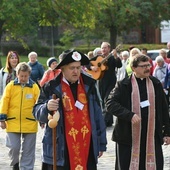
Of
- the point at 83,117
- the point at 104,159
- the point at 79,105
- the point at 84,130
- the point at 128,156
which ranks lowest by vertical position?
the point at 104,159

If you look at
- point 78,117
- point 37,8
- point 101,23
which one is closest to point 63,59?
point 78,117

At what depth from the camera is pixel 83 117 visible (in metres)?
6.78

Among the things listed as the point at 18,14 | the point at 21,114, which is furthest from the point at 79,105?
the point at 18,14

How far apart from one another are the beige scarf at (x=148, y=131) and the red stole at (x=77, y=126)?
98 centimetres

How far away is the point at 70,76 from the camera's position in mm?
6730

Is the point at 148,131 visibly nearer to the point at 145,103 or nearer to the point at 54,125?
the point at 145,103

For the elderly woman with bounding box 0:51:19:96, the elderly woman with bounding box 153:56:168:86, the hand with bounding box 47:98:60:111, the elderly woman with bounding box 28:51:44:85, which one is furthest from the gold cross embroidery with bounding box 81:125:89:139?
the elderly woman with bounding box 153:56:168:86

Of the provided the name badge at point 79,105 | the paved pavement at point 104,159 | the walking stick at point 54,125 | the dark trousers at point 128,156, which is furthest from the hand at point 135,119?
the paved pavement at point 104,159

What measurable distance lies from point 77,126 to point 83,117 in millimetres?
114

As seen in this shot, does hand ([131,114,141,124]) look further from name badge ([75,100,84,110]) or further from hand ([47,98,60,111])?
hand ([47,98,60,111])

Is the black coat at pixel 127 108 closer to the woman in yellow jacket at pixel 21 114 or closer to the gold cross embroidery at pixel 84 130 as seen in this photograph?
the gold cross embroidery at pixel 84 130

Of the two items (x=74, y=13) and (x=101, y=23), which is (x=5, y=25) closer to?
(x=74, y=13)

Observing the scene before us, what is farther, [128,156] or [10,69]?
[10,69]

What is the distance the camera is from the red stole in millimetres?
6730
